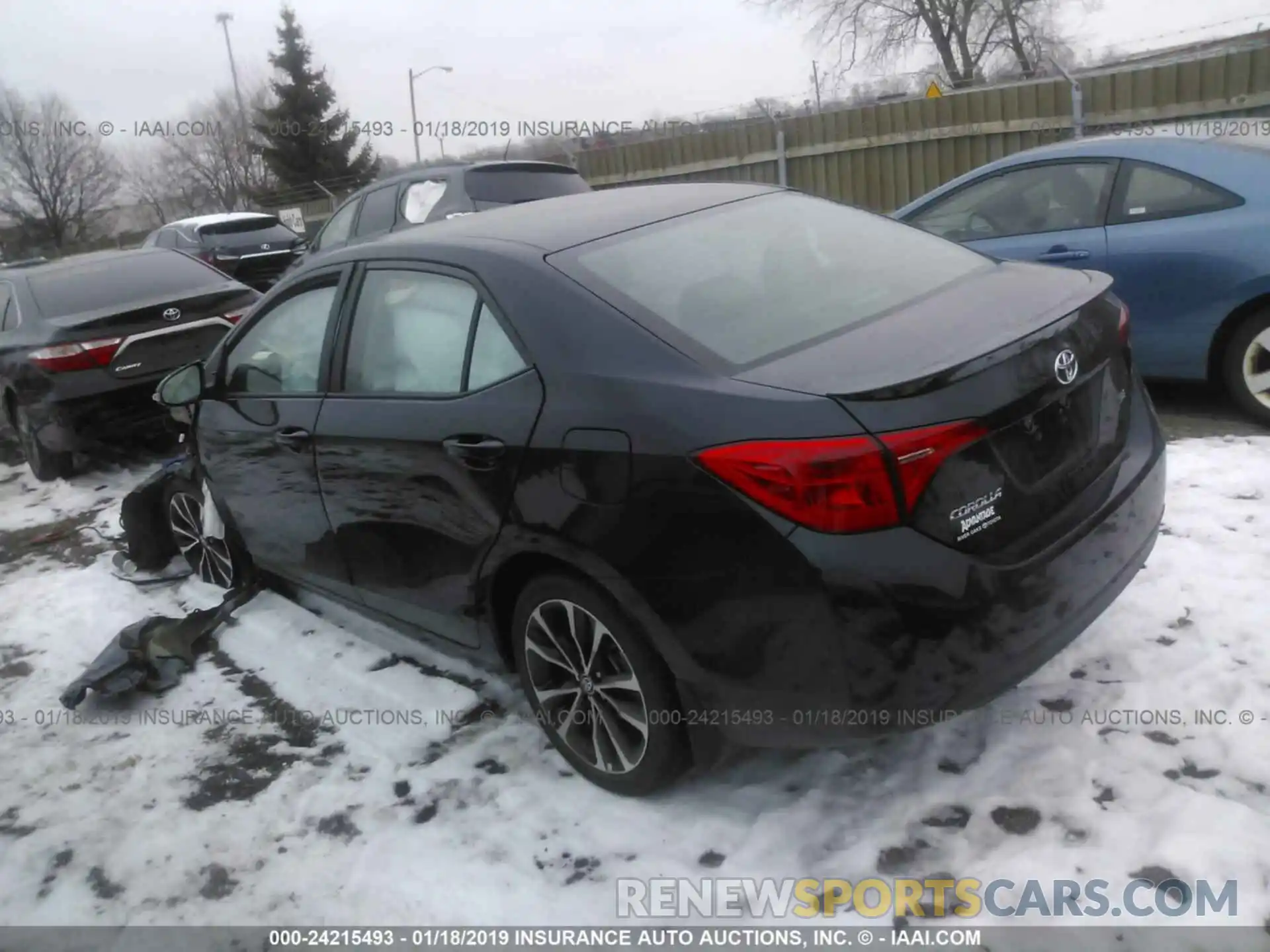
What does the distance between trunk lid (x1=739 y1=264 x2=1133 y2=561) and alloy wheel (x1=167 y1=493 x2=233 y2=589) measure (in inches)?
130

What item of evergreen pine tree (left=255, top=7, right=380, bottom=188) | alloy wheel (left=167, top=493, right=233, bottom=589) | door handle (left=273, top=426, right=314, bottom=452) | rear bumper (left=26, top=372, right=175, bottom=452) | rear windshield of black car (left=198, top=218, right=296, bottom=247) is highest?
evergreen pine tree (left=255, top=7, right=380, bottom=188)

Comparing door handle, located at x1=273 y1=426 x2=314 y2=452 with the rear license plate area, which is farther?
door handle, located at x1=273 y1=426 x2=314 y2=452

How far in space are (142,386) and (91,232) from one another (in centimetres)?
4718

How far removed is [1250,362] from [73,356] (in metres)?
6.98

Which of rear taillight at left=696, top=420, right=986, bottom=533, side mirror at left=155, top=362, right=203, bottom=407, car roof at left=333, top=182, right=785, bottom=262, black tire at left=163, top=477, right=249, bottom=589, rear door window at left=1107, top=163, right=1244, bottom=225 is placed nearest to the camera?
rear taillight at left=696, top=420, right=986, bottom=533

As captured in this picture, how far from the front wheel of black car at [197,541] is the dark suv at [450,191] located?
430 centimetres

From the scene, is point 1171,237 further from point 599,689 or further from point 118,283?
point 118,283

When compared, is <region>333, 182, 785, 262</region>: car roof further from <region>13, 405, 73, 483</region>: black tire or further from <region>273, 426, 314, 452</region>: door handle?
<region>13, 405, 73, 483</region>: black tire

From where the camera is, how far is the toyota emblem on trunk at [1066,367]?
2633mm

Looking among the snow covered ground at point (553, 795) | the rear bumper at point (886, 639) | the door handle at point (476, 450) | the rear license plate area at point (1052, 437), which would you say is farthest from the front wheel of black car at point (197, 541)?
the rear license plate area at point (1052, 437)

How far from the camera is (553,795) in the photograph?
10.3 ft

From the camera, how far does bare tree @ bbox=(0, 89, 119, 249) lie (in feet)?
135

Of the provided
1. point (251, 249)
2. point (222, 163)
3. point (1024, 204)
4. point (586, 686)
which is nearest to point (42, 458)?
point (586, 686)

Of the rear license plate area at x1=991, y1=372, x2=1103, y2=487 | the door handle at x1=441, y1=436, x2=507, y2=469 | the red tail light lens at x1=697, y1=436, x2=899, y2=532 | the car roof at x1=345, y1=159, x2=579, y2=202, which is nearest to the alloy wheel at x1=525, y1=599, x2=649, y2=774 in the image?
the door handle at x1=441, y1=436, x2=507, y2=469
